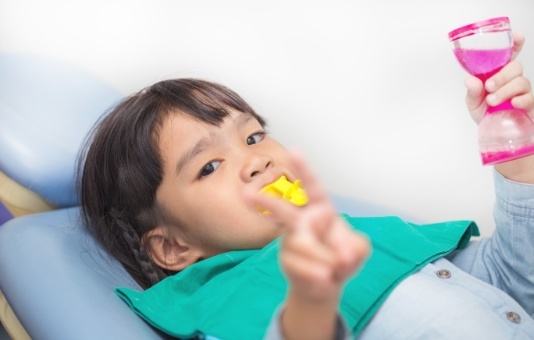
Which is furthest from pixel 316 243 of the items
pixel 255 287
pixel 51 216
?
pixel 51 216

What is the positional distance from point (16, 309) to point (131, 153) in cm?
31

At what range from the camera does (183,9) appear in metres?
1.41

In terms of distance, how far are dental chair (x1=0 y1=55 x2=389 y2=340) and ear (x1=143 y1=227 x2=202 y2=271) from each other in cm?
7

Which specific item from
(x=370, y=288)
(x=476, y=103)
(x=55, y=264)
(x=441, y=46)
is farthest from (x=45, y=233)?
(x=441, y=46)

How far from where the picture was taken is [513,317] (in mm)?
851

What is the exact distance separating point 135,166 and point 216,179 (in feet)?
0.56

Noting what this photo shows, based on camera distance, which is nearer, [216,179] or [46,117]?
[216,179]

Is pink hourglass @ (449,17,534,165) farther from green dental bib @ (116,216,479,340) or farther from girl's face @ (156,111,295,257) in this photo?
girl's face @ (156,111,295,257)

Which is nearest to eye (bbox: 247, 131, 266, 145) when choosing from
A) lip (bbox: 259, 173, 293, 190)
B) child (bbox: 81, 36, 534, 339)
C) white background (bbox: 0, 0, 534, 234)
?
child (bbox: 81, 36, 534, 339)

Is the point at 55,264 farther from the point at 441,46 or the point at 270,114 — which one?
the point at 441,46

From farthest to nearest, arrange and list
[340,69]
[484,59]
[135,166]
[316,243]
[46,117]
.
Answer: [340,69], [46,117], [135,166], [484,59], [316,243]

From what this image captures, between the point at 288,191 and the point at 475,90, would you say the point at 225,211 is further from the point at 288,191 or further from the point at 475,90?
the point at 475,90

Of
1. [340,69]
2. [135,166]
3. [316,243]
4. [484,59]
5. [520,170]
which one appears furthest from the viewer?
[340,69]

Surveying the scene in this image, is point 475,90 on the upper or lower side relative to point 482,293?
upper
